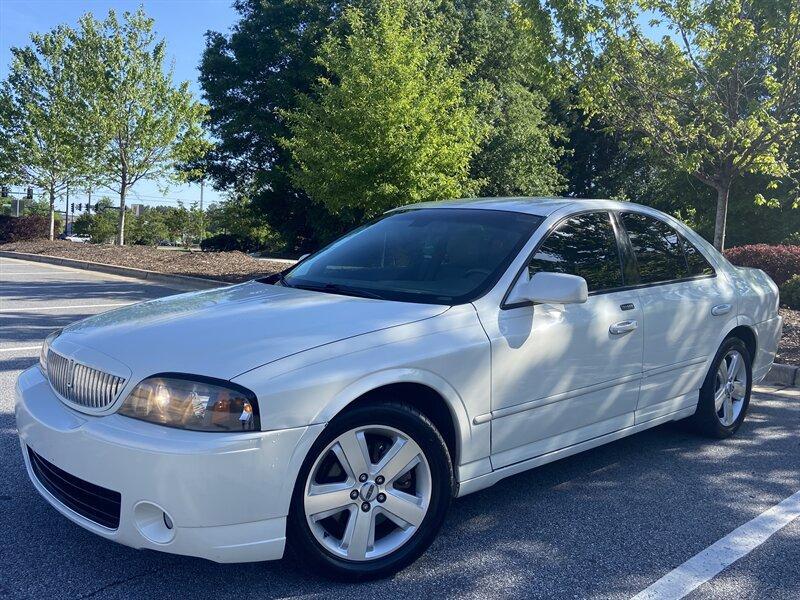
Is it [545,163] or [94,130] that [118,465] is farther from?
[545,163]

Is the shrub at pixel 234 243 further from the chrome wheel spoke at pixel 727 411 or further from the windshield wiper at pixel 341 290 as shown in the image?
the windshield wiper at pixel 341 290

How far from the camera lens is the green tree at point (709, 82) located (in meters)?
9.67

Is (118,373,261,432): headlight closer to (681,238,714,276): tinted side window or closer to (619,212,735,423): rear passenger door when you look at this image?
(619,212,735,423): rear passenger door

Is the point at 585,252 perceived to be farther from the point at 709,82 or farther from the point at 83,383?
the point at 709,82

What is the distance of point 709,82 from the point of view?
10.6 m

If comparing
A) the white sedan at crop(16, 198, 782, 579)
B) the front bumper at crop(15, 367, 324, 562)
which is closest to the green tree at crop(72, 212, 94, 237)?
the white sedan at crop(16, 198, 782, 579)

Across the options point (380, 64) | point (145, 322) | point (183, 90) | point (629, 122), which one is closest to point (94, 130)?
point (183, 90)

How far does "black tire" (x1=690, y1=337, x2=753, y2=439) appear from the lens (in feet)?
16.3

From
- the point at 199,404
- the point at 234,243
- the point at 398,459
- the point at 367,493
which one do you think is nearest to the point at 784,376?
the point at 398,459

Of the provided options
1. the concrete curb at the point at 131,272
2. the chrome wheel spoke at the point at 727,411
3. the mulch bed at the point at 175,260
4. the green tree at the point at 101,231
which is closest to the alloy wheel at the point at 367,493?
the chrome wheel spoke at the point at 727,411

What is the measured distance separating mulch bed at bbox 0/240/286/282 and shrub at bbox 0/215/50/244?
6.12 meters

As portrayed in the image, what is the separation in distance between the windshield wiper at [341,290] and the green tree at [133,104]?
20.8m

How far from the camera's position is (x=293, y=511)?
2844 mm

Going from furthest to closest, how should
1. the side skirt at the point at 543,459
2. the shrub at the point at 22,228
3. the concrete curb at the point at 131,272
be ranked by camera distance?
the shrub at the point at 22,228 → the concrete curb at the point at 131,272 → the side skirt at the point at 543,459
